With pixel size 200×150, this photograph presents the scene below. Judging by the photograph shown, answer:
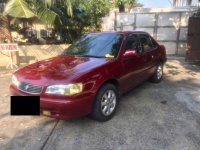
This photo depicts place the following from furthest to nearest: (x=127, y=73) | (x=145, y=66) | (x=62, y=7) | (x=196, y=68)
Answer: (x=62, y=7), (x=196, y=68), (x=145, y=66), (x=127, y=73)

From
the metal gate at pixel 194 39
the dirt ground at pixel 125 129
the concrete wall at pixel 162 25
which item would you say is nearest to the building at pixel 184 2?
the concrete wall at pixel 162 25

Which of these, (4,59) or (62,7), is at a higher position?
(62,7)

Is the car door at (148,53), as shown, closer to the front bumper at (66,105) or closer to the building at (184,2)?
the front bumper at (66,105)

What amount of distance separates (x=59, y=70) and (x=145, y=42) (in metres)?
2.85

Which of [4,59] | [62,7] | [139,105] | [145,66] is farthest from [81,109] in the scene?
[62,7]

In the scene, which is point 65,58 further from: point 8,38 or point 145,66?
point 8,38

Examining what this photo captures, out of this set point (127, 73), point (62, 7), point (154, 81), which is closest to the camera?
point (127, 73)

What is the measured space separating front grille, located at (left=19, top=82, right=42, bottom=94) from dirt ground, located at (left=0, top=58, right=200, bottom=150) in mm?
753

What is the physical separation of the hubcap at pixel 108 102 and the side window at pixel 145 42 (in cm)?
190

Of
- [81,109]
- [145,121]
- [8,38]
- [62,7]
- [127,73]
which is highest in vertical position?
[62,7]

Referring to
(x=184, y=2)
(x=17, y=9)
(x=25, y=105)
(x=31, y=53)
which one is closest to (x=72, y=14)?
(x=31, y=53)

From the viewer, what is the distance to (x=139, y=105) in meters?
5.37

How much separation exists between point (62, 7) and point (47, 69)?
26.0 feet

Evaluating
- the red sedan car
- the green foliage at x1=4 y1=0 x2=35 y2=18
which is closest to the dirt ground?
the red sedan car
